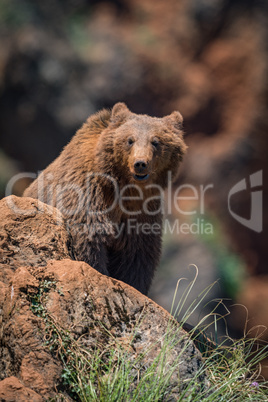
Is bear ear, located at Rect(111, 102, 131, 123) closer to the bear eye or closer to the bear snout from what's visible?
the bear eye

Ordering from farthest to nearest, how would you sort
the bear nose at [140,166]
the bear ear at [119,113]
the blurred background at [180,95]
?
the blurred background at [180,95]
the bear ear at [119,113]
the bear nose at [140,166]

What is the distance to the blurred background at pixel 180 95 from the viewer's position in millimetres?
7914

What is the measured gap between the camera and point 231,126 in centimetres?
800

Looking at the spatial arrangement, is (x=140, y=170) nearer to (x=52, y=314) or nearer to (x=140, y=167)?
(x=140, y=167)

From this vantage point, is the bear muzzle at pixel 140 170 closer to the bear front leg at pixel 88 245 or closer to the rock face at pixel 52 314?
the bear front leg at pixel 88 245

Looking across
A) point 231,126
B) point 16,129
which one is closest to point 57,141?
point 16,129

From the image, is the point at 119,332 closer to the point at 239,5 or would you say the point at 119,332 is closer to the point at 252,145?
the point at 252,145

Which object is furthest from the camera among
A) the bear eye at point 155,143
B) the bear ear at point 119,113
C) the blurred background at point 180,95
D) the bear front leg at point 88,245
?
the blurred background at point 180,95

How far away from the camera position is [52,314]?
3203 millimetres

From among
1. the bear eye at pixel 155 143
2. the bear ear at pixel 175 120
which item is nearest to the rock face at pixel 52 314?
the bear eye at pixel 155 143

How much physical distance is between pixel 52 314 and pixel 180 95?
5648 mm

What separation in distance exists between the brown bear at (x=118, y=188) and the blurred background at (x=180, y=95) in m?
2.49

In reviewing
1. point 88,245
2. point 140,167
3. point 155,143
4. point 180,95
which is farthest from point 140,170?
point 180,95

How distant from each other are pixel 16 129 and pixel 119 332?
536 cm
